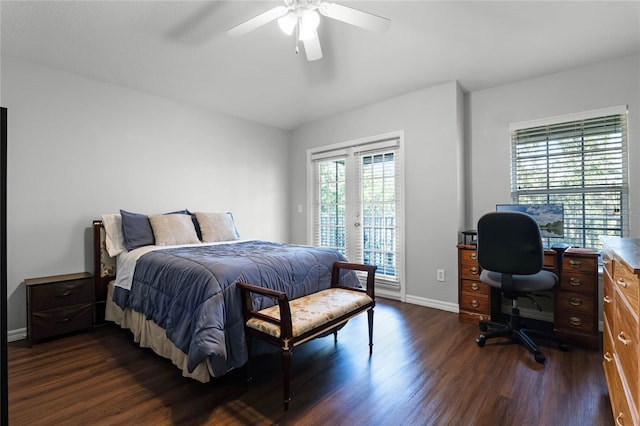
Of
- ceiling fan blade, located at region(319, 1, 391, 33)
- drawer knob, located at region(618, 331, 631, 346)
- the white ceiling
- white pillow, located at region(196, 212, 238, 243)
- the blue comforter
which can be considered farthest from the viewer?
white pillow, located at region(196, 212, 238, 243)

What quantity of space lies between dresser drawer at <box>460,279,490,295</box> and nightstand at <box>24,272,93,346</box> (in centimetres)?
353

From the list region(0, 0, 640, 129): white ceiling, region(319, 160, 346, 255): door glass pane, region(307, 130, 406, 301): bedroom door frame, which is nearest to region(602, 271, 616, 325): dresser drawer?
region(0, 0, 640, 129): white ceiling

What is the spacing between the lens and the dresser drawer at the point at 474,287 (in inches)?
116

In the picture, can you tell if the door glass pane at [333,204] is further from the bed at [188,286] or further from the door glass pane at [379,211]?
the bed at [188,286]

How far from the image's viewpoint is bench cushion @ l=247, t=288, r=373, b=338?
1818mm

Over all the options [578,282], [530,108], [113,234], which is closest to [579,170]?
[530,108]

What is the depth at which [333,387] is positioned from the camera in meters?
1.93

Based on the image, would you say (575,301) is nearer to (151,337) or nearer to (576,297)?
(576,297)

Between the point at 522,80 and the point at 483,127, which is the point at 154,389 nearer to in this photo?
the point at 483,127

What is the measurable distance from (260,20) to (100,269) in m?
2.68

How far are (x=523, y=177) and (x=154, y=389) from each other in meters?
3.78

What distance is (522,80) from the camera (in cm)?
325

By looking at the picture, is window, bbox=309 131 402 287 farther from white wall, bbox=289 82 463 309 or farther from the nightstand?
the nightstand

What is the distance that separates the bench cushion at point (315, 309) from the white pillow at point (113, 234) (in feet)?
6.18
